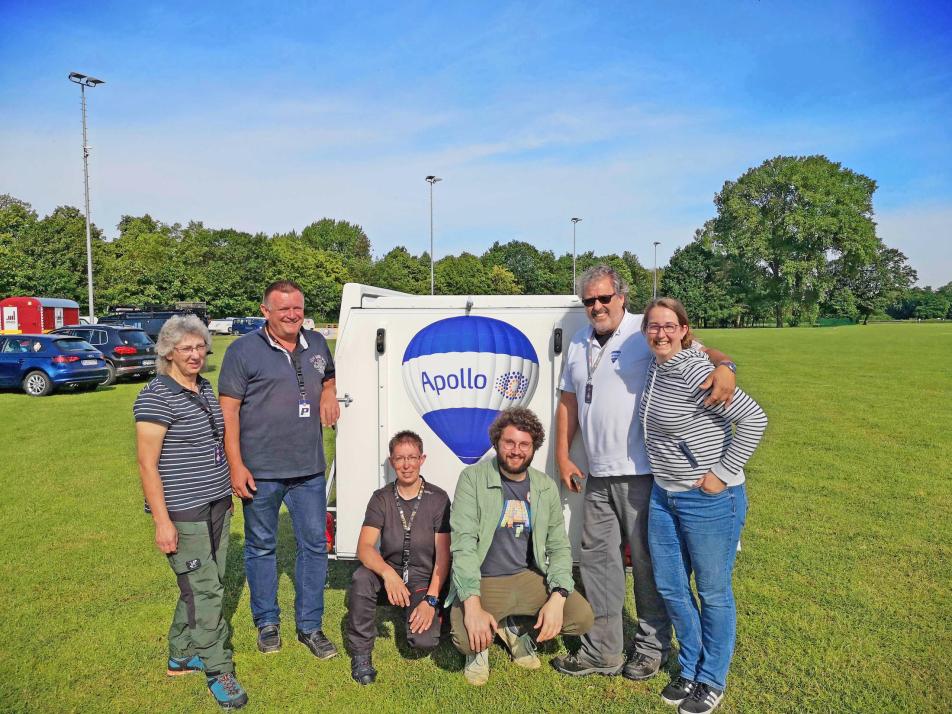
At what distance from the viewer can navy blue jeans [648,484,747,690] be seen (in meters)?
3.20

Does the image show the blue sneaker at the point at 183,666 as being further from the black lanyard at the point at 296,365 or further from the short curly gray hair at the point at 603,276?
the short curly gray hair at the point at 603,276

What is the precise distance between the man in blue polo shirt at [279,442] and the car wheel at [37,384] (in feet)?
48.2

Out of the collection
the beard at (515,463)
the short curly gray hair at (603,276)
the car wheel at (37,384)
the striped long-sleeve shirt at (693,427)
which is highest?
the short curly gray hair at (603,276)

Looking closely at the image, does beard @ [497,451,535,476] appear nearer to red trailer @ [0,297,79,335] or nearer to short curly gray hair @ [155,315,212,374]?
short curly gray hair @ [155,315,212,374]

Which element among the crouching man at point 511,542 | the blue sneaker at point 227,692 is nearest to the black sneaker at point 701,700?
the crouching man at point 511,542

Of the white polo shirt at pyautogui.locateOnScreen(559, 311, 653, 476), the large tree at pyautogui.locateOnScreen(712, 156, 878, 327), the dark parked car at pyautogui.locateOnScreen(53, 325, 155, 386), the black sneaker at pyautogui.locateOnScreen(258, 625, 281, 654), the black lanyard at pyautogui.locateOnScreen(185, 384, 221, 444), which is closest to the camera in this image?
the black lanyard at pyautogui.locateOnScreen(185, 384, 221, 444)

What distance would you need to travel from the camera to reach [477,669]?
362cm

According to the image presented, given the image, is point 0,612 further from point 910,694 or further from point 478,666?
point 910,694

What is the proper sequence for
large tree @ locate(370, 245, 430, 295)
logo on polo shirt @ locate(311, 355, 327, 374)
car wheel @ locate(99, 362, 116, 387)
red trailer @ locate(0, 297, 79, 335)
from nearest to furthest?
logo on polo shirt @ locate(311, 355, 327, 374)
car wheel @ locate(99, 362, 116, 387)
red trailer @ locate(0, 297, 79, 335)
large tree @ locate(370, 245, 430, 295)

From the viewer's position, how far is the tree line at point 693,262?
5188cm

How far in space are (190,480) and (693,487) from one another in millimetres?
2570

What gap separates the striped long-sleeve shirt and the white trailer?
30.4 inches

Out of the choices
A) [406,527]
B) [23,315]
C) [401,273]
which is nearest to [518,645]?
[406,527]

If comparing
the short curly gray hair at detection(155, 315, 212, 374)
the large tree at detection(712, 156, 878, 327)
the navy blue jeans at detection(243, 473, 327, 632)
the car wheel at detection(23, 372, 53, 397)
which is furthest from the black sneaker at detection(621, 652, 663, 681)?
the large tree at detection(712, 156, 878, 327)
